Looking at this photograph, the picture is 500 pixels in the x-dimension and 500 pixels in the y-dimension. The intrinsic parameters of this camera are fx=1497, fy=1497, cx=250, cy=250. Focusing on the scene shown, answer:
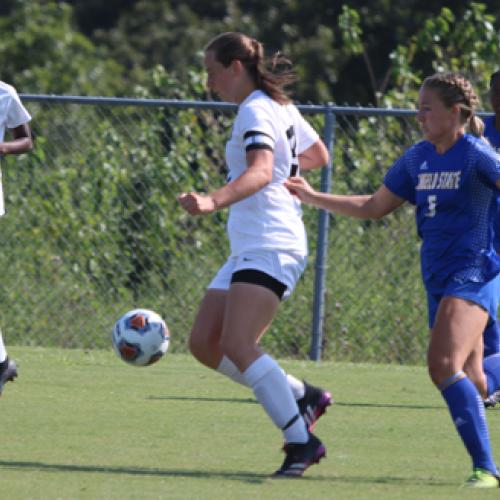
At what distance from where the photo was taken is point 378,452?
266 inches

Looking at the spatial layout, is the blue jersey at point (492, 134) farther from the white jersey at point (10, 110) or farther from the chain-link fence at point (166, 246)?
the chain-link fence at point (166, 246)

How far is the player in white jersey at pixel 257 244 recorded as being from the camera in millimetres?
5910

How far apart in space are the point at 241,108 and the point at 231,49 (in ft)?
0.97

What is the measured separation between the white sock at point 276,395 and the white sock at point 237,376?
23cm

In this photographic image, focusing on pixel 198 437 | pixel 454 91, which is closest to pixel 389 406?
pixel 198 437

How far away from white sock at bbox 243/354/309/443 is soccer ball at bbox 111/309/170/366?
4.24 feet

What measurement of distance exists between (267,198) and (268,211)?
0.05m

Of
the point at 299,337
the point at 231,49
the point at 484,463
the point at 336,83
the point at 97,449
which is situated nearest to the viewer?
the point at 484,463

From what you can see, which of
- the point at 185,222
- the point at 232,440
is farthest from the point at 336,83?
the point at 232,440

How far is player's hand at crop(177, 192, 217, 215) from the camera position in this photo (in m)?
5.50

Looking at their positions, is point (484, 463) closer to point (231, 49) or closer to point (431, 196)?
point (431, 196)

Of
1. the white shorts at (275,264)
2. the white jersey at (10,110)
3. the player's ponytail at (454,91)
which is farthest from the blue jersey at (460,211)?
the white jersey at (10,110)

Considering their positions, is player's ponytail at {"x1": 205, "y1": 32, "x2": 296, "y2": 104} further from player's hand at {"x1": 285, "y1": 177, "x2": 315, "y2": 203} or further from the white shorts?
the white shorts

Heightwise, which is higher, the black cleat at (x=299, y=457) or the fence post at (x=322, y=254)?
the black cleat at (x=299, y=457)
